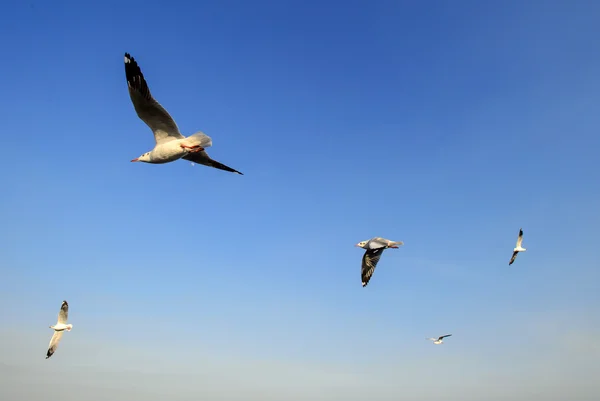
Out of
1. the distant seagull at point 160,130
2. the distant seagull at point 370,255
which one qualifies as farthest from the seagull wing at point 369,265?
the distant seagull at point 160,130

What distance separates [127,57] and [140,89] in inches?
72.2

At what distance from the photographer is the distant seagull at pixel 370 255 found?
30828mm

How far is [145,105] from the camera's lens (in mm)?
20953

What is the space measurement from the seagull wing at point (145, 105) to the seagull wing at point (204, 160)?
1.01 m

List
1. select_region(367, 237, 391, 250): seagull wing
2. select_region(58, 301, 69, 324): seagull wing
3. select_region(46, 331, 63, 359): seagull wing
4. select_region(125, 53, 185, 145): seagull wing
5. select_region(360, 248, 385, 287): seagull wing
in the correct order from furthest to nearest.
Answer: select_region(58, 301, 69, 324): seagull wing → select_region(46, 331, 63, 359): seagull wing → select_region(360, 248, 385, 287): seagull wing → select_region(367, 237, 391, 250): seagull wing → select_region(125, 53, 185, 145): seagull wing

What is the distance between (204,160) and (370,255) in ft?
44.7

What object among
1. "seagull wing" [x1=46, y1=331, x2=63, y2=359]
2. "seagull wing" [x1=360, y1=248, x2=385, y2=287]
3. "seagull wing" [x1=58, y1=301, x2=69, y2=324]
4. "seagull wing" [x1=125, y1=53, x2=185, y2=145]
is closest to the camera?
"seagull wing" [x1=125, y1=53, x2=185, y2=145]

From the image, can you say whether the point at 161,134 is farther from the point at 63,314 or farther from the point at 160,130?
the point at 63,314

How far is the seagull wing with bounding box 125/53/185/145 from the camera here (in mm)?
20781

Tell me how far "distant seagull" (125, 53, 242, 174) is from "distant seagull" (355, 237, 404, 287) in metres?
11.7

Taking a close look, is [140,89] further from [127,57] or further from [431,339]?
[431,339]

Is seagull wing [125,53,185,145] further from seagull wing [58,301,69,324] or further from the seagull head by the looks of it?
seagull wing [58,301,69,324]

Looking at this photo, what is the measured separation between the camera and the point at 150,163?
22859 millimetres

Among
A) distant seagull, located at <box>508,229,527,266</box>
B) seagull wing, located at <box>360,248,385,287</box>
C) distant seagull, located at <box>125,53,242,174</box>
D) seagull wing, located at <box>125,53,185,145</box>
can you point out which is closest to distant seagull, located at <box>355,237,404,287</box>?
seagull wing, located at <box>360,248,385,287</box>
